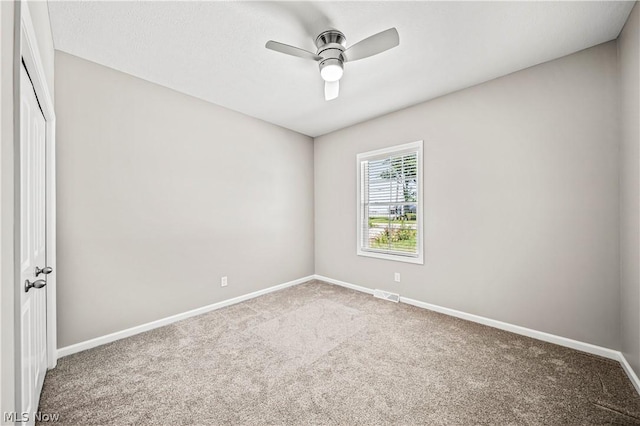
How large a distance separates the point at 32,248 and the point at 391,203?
3.59 m

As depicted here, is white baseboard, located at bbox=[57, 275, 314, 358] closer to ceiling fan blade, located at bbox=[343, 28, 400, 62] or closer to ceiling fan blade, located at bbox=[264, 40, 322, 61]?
ceiling fan blade, located at bbox=[264, 40, 322, 61]

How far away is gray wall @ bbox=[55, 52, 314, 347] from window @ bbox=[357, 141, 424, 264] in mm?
1384

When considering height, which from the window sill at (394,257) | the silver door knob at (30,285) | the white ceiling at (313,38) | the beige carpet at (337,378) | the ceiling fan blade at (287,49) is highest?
the white ceiling at (313,38)

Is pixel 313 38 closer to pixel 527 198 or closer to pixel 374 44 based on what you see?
pixel 374 44

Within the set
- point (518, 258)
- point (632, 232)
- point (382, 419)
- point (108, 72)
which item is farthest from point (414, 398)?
point (108, 72)

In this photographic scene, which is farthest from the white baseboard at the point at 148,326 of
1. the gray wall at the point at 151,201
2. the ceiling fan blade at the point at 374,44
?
the ceiling fan blade at the point at 374,44

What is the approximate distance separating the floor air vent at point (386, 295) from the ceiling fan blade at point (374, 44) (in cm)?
296

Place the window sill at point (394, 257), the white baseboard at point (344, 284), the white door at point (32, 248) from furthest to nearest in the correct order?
the white baseboard at point (344, 284) < the window sill at point (394, 257) < the white door at point (32, 248)

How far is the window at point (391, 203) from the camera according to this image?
11.8ft

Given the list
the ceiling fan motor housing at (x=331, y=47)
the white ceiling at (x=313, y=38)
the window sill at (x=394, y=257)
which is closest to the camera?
the white ceiling at (x=313, y=38)

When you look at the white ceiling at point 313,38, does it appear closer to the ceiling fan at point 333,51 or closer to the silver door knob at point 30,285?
the ceiling fan at point 333,51

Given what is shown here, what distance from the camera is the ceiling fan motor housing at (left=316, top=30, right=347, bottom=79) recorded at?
2.10 m

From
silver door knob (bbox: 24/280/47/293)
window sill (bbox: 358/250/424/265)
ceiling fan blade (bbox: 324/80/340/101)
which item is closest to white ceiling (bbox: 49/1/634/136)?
ceiling fan blade (bbox: 324/80/340/101)

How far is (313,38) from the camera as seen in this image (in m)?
2.22
